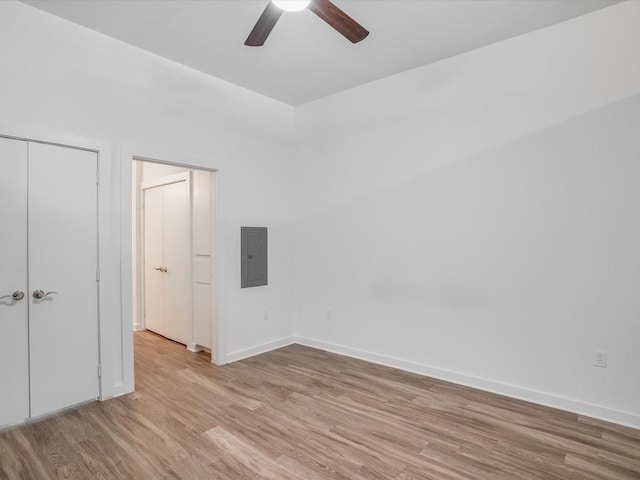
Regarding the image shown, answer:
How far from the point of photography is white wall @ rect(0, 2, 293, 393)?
2797 millimetres

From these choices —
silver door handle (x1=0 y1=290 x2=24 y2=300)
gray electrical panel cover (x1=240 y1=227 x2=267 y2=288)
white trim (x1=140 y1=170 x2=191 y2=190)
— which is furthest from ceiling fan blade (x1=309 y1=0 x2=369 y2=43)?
white trim (x1=140 y1=170 x2=191 y2=190)

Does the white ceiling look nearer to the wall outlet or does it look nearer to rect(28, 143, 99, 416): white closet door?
rect(28, 143, 99, 416): white closet door

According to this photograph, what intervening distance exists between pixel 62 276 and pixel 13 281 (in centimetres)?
31

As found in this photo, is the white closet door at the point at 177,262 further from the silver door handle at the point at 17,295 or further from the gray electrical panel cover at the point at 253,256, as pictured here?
the silver door handle at the point at 17,295

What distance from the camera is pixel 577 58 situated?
296 cm

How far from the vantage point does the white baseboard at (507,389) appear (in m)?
2.79

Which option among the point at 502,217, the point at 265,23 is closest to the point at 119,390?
the point at 265,23

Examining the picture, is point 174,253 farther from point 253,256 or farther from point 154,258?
point 253,256

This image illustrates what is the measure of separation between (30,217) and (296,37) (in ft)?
8.37

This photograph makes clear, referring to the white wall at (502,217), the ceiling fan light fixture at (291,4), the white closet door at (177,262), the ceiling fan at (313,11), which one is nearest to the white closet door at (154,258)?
the white closet door at (177,262)

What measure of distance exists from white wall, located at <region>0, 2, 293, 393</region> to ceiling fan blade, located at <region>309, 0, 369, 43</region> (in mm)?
2033

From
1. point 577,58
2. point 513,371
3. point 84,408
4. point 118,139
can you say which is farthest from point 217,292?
point 577,58

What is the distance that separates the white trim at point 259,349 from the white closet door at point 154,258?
5.05 feet

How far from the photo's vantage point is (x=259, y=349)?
4473mm
